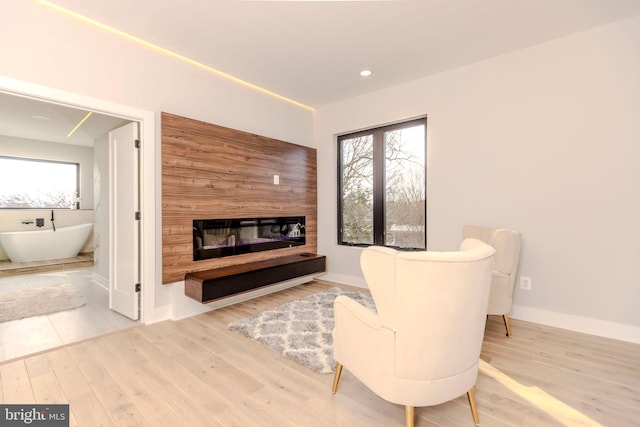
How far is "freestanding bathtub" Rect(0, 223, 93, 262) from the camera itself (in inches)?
207

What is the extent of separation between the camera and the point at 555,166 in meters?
2.86

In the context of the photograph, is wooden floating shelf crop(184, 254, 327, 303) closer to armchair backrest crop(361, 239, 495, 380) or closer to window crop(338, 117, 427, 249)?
window crop(338, 117, 427, 249)

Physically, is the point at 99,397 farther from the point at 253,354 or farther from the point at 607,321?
the point at 607,321

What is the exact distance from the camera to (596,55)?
2.67 metres

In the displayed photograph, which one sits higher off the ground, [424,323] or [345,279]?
[424,323]

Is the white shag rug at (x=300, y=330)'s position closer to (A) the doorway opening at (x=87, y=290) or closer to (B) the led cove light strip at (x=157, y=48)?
(A) the doorway opening at (x=87, y=290)

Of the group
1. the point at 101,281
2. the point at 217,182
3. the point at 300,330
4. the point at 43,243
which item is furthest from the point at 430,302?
the point at 43,243

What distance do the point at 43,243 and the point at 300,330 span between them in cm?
578

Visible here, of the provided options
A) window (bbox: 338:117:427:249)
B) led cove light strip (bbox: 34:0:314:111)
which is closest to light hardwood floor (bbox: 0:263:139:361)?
led cove light strip (bbox: 34:0:314:111)

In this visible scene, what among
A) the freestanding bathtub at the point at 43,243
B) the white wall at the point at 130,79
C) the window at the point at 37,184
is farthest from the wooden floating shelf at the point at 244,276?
the window at the point at 37,184

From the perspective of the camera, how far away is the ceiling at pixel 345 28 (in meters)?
2.35

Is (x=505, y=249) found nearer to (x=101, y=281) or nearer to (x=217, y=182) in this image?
(x=217, y=182)

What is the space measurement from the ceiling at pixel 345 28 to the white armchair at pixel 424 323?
213cm

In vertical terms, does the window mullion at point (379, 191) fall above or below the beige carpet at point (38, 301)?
above
